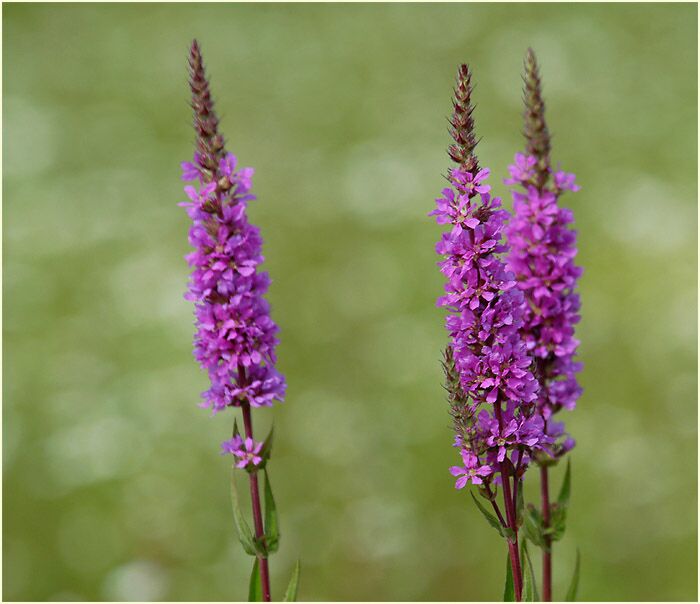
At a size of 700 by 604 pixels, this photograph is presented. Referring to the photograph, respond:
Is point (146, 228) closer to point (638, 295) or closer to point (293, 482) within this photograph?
point (293, 482)

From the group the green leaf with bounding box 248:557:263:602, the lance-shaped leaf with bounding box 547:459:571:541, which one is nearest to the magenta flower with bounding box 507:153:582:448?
the lance-shaped leaf with bounding box 547:459:571:541

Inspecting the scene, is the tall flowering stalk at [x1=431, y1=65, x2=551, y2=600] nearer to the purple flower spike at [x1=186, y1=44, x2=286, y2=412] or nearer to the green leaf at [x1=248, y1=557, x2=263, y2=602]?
the purple flower spike at [x1=186, y1=44, x2=286, y2=412]

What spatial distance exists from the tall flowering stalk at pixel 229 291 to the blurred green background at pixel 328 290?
153 inches

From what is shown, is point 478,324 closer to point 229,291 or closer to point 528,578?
point 229,291

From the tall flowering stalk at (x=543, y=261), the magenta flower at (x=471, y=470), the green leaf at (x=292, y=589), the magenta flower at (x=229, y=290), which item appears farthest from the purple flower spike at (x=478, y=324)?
the green leaf at (x=292, y=589)

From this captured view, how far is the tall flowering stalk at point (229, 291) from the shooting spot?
400cm

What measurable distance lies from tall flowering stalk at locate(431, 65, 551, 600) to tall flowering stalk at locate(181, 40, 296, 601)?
850 mm

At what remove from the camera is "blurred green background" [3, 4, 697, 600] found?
826cm

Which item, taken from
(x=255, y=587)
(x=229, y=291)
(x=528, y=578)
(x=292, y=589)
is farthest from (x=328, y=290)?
(x=528, y=578)

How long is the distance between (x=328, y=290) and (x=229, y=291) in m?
7.28

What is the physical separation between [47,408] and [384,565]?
421 cm

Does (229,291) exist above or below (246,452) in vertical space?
above

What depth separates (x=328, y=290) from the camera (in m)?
11.3

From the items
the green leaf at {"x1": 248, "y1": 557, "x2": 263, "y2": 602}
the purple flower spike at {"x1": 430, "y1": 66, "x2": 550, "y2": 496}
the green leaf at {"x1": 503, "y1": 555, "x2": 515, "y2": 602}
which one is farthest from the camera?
the green leaf at {"x1": 248, "y1": 557, "x2": 263, "y2": 602}
